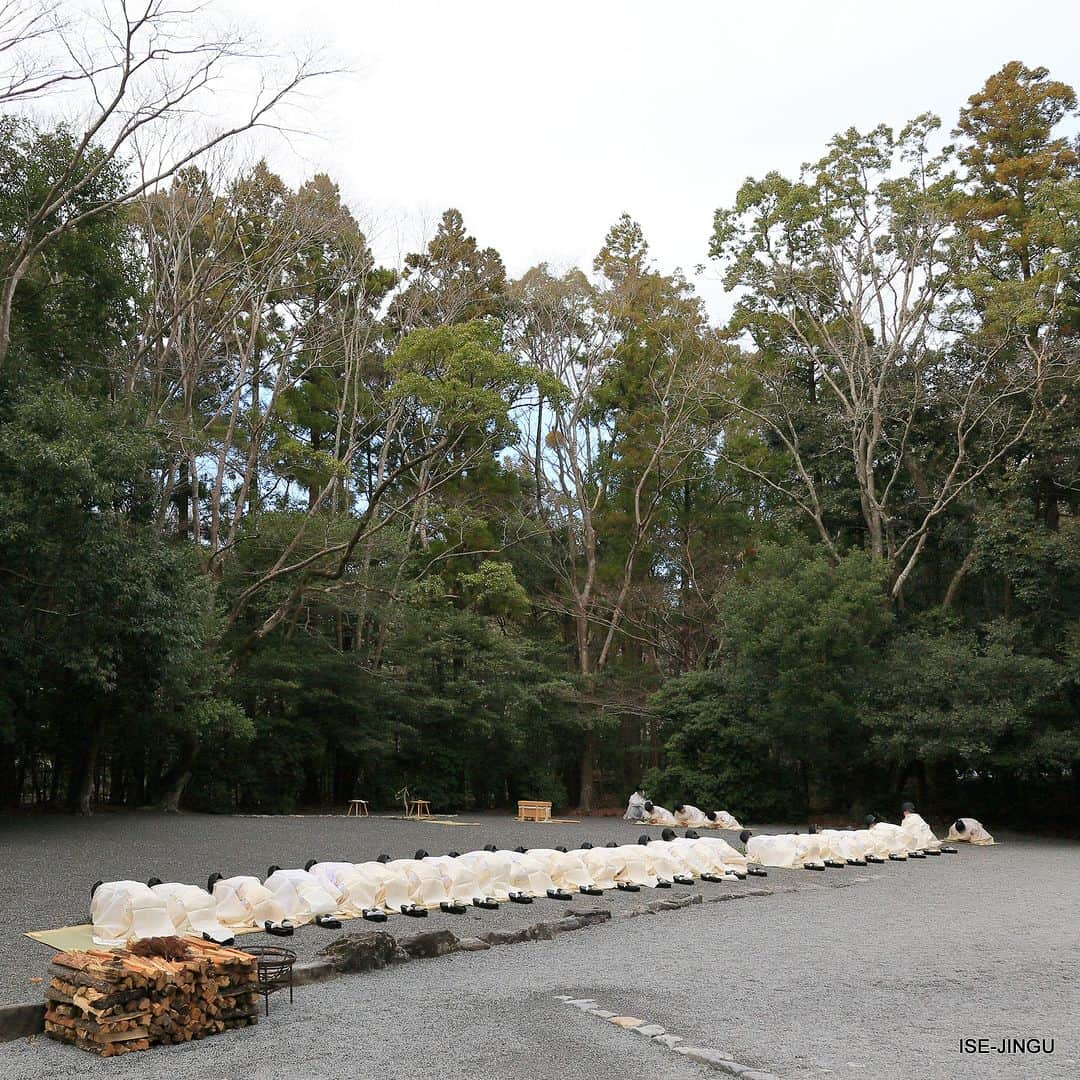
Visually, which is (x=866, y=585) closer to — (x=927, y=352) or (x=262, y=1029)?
(x=927, y=352)

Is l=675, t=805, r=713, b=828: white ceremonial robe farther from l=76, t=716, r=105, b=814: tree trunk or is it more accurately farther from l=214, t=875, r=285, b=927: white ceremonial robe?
l=214, t=875, r=285, b=927: white ceremonial robe

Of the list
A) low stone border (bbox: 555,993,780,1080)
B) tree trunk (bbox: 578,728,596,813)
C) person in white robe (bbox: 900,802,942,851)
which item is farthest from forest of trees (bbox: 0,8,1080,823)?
low stone border (bbox: 555,993,780,1080)

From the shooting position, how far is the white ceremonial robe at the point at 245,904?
24.2ft

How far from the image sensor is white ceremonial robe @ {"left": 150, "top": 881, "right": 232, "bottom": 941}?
686 cm

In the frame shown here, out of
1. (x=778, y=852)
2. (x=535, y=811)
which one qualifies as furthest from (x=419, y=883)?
(x=535, y=811)

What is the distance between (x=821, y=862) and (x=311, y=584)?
11430mm

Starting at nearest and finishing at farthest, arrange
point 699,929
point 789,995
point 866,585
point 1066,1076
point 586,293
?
point 1066,1076 < point 789,995 < point 699,929 < point 866,585 < point 586,293

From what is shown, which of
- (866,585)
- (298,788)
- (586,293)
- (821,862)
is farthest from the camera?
(586,293)

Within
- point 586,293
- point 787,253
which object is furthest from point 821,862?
point 586,293

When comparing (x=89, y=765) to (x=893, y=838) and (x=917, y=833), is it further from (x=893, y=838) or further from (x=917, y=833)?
(x=917, y=833)

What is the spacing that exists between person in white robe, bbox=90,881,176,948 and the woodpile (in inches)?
65.6

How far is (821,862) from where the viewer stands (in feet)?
43.2

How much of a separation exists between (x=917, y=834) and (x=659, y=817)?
20.1ft

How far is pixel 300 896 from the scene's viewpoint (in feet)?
25.5
